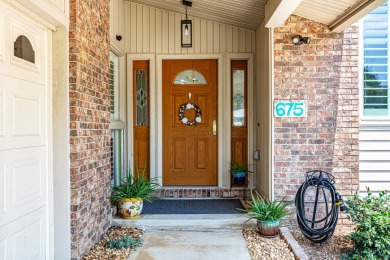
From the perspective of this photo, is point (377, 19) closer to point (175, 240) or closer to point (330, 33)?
point (330, 33)

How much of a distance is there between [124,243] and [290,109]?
235 cm

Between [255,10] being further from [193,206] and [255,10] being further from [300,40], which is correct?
[193,206]

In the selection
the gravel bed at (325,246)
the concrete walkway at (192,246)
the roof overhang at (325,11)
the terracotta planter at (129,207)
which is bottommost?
the gravel bed at (325,246)

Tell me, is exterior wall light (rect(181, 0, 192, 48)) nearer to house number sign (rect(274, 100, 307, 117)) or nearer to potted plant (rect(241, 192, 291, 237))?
house number sign (rect(274, 100, 307, 117))

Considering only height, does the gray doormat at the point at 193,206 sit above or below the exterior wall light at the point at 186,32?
below

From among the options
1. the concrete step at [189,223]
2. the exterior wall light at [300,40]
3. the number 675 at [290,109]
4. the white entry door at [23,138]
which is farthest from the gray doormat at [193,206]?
the exterior wall light at [300,40]

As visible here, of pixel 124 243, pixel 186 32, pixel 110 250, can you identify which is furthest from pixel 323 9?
pixel 110 250

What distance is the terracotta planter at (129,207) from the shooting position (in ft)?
12.8

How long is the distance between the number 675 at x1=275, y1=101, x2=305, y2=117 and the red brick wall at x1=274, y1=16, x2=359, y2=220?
6 centimetres

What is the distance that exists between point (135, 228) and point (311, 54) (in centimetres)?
287

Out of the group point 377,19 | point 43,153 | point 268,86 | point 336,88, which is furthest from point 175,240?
point 377,19

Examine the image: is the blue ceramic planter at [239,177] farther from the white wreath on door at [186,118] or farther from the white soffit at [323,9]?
the white soffit at [323,9]

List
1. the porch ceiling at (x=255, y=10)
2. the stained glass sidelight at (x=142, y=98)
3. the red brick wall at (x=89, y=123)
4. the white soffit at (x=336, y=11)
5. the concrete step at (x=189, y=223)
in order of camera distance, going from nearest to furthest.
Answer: the red brick wall at (x=89, y=123)
the white soffit at (x=336, y=11)
the porch ceiling at (x=255, y=10)
the concrete step at (x=189, y=223)
the stained glass sidelight at (x=142, y=98)

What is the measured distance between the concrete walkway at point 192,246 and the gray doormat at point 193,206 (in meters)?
0.41
